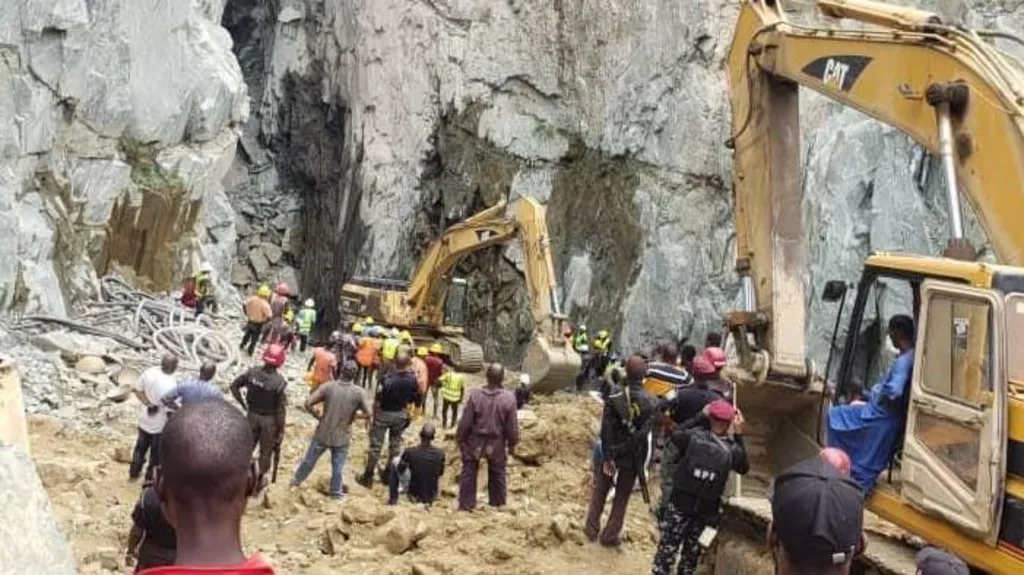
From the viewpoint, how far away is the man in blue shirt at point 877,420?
5496 mm

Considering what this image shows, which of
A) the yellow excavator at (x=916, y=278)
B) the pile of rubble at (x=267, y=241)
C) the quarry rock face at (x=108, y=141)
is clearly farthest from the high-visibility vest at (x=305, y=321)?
the pile of rubble at (x=267, y=241)

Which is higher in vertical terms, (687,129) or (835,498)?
(687,129)

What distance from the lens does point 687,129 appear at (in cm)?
2800

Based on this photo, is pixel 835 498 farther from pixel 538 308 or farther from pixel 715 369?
pixel 538 308

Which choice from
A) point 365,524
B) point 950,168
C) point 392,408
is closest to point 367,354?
point 392,408

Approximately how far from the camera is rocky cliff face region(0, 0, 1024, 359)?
19.9m

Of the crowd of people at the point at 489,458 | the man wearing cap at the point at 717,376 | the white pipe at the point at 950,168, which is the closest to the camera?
the crowd of people at the point at 489,458

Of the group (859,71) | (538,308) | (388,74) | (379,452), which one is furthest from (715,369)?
(388,74)

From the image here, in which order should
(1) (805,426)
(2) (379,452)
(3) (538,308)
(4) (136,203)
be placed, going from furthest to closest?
(4) (136,203), (3) (538,308), (2) (379,452), (1) (805,426)

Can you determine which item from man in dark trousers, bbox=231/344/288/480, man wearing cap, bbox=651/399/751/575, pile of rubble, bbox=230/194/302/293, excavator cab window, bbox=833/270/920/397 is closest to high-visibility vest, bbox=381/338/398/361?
man in dark trousers, bbox=231/344/288/480

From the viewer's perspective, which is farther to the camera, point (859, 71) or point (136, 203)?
point (136, 203)

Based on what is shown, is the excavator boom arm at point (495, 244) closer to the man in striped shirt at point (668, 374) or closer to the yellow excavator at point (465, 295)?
the yellow excavator at point (465, 295)

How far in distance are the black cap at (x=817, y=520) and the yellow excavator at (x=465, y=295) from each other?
40.6 ft

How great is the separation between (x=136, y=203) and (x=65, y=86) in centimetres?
342
